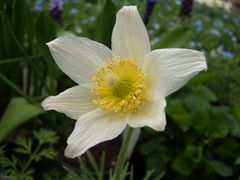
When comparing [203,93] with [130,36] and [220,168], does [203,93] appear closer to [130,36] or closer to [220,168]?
[220,168]

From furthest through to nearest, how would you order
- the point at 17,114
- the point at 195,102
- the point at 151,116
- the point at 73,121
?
the point at 195,102, the point at 73,121, the point at 17,114, the point at 151,116

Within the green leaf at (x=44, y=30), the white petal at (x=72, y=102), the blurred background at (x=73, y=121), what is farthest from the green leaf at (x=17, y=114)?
the white petal at (x=72, y=102)

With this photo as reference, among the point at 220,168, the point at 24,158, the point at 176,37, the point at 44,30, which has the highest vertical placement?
the point at 44,30

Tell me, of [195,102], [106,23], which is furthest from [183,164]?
[106,23]

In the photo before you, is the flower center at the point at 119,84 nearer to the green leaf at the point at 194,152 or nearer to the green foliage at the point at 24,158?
the green foliage at the point at 24,158

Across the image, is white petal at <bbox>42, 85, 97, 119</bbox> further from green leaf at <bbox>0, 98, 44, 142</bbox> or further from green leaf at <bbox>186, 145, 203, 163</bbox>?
green leaf at <bbox>186, 145, 203, 163</bbox>

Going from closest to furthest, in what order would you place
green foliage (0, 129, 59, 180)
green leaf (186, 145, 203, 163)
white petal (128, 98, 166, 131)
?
white petal (128, 98, 166, 131) < green foliage (0, 129, 59, 180) < green leaf (186, 145, 203, 163)

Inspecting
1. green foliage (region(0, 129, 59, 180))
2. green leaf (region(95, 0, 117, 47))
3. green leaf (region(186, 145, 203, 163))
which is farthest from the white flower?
green leaf (region(186, 145, 203, 163))

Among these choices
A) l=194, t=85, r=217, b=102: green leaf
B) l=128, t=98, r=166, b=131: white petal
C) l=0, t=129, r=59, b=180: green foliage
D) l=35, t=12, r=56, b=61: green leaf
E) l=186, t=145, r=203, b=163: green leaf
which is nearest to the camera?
l=128, t=98, r=166, b=131: white petal

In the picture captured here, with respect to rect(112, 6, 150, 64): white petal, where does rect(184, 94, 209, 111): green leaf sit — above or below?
below
